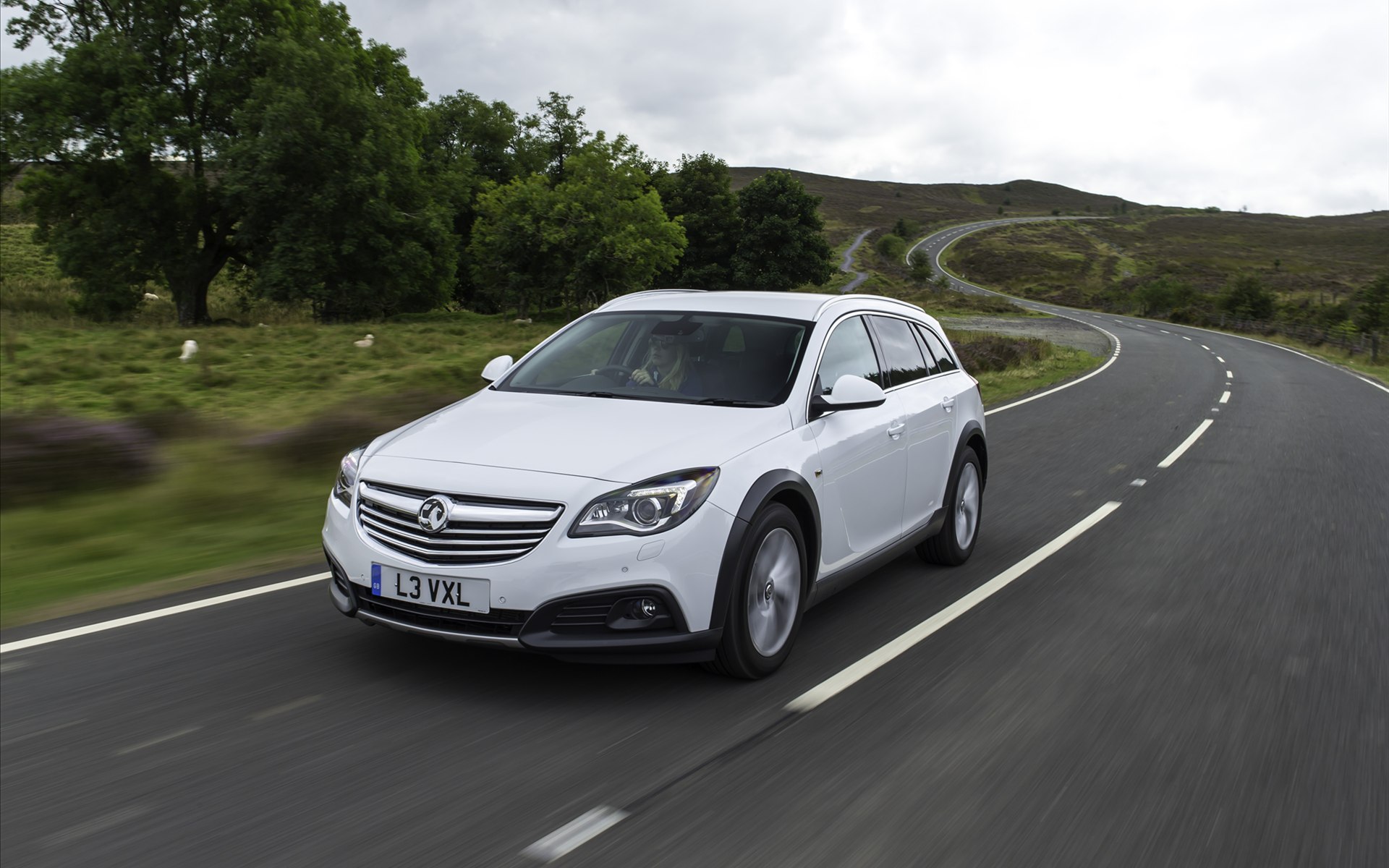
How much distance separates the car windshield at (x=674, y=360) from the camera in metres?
5.20

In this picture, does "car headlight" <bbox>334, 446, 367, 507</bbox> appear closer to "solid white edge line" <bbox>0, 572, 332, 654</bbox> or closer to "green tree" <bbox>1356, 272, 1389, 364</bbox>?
"solid white edge line" <bbox>0, 572, 332, 654</bbox>

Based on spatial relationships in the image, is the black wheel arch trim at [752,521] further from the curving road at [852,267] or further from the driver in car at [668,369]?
the curving road at [852,267]

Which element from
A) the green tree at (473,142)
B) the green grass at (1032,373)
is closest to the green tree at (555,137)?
the green tree at (473,142)

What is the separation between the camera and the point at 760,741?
397 cm

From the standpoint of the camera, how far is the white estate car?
13.3ft

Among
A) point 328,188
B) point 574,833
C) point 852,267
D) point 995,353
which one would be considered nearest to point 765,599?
point 574,833

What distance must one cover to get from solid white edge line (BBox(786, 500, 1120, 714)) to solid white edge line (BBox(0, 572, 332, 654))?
3067mm

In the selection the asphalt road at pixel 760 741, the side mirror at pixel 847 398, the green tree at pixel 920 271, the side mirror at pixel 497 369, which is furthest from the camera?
the green tree at pixel 920 271

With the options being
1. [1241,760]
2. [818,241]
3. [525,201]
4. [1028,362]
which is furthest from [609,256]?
[1241,760]

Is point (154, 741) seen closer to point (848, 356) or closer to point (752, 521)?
point (752, 521)

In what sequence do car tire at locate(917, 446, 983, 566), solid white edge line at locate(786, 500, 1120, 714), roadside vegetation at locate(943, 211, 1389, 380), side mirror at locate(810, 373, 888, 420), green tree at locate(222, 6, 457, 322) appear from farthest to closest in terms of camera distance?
roadside vegetation at locate(943, 211, 1389, 380)
green tree at locate(222, 6, 457, 322)
car tire at locate(917, 446, 983, 566)
side mirror at locate(810, 373, 888, 420)
solid white edge line at locate(786, 500, 1120, 714)

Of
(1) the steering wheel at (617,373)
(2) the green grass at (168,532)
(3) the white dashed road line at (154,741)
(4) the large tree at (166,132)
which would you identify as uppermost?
(4) the large tree at (166,132)

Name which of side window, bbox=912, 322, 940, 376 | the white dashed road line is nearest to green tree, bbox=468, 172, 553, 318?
side window, bbox=912, 322, 940, 376

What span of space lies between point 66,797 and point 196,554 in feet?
12.6
